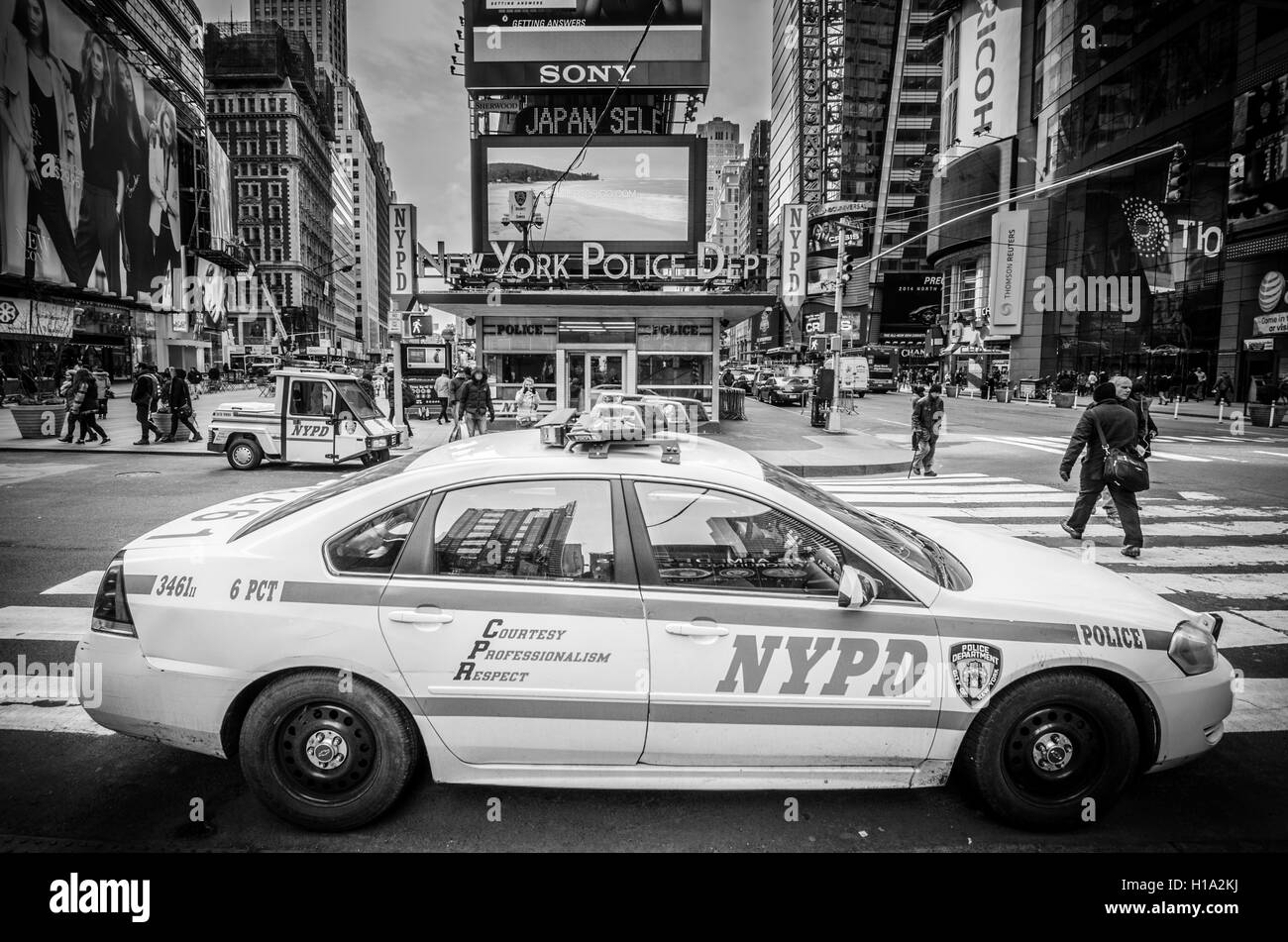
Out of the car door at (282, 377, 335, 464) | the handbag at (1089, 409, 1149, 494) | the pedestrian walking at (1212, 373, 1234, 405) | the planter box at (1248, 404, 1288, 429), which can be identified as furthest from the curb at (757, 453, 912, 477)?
the pedestrian walking at (1212, 373, 1234, 405)

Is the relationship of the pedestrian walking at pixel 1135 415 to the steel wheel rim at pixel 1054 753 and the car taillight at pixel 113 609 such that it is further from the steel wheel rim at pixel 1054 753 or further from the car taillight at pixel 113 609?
the car taillight at pixel 113 609

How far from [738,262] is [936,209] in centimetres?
5284

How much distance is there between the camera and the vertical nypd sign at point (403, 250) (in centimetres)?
2075

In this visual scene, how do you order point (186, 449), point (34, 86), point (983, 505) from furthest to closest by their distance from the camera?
1. point (34, 86)
2. point (186, 449)
3. point (983, 505)

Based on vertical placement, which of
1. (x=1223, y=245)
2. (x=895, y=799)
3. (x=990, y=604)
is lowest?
(x=895, y=799)

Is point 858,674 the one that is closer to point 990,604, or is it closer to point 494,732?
point 990,604

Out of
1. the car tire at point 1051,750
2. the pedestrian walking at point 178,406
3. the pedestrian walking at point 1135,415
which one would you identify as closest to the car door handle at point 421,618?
the car tire at point 1051,750

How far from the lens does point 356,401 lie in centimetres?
1470

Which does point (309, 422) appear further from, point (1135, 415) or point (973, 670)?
point (973, 670)

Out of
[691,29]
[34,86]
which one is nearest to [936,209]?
[691,29]

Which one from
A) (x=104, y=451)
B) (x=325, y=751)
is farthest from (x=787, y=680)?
(x=104, y=451)

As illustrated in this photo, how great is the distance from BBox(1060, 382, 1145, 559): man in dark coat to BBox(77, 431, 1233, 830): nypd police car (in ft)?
17.0

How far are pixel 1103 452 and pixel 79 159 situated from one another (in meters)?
51.8

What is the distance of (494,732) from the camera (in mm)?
2961
